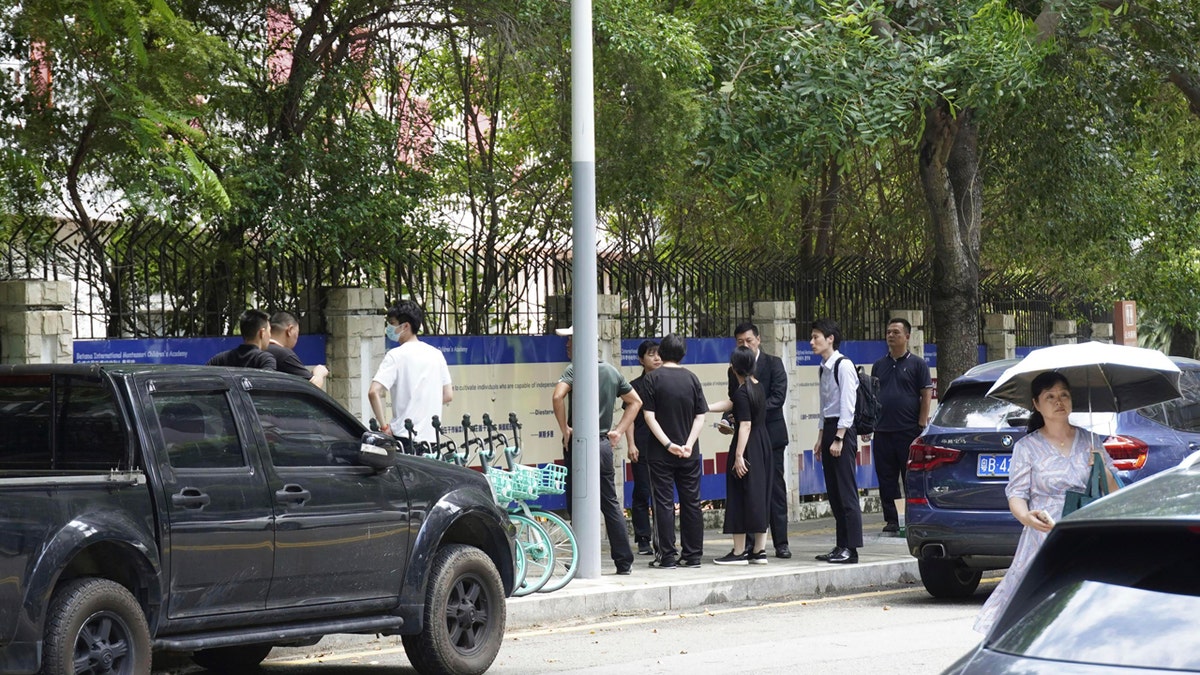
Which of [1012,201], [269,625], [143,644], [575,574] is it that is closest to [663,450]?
[575,574]

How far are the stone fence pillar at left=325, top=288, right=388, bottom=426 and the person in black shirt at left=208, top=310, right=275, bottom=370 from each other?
2.91 meters

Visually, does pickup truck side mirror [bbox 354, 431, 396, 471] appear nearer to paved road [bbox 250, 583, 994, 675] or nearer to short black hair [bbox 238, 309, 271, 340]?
paved road [bbox 250, 583, 994, 675]

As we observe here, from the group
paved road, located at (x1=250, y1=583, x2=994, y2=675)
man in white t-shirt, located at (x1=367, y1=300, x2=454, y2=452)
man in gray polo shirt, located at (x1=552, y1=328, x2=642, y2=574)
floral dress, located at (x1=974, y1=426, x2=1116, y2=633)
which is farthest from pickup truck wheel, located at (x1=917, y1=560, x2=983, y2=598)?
floral dress, located at (x1=974, y1=426, x2=1116, y2=633)

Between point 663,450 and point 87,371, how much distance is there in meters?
6.33

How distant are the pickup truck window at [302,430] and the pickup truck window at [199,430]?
215 mm

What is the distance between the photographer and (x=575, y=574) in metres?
11.9

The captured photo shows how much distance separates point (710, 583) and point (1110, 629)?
8808mm

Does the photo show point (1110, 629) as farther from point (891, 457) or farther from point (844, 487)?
point (891, 457)

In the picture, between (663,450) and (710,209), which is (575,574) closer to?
(663,450)

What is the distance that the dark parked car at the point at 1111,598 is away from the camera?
11.0 ft

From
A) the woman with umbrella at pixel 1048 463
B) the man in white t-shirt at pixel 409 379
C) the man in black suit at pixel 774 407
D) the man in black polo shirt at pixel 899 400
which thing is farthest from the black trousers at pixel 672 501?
the woman with umbrella at pixel 1048 463

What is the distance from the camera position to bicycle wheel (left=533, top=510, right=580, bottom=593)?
38.2 feet

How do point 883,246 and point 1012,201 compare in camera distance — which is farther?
point 883,246

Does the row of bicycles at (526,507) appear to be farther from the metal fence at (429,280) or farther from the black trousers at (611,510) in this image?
the metal fence at (429,280)
